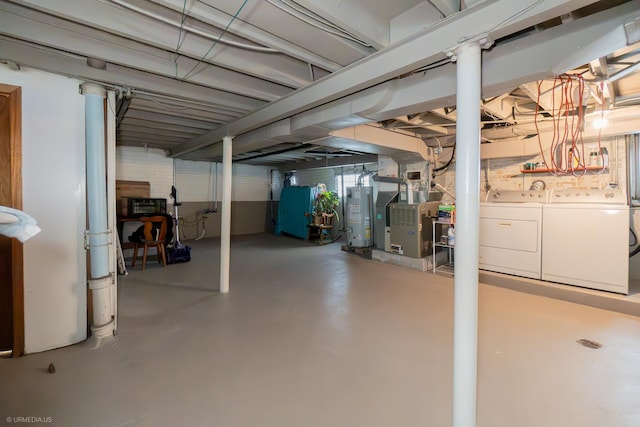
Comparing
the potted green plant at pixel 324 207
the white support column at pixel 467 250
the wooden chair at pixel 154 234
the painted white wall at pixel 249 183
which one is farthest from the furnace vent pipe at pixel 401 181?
the painted white wall at pixel 249 183

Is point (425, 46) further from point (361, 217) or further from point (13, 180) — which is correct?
point (361, 217)

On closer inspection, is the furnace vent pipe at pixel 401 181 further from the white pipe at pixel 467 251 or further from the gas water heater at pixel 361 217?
the white pipe at pixel 467 251

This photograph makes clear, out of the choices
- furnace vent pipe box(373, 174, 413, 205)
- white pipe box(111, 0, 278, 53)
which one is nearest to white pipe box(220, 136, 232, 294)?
white pipe box(111, 0, 278, 53)

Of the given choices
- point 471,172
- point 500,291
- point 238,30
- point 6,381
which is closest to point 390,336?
point 471,172

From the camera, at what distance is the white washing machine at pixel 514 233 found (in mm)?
3842

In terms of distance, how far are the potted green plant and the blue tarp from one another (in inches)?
8.1

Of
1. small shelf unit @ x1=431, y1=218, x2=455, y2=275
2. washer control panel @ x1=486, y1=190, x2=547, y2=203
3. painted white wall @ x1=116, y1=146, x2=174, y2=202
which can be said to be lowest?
small shelf unit @ x1=431, y1=218, x2=455, y2=275

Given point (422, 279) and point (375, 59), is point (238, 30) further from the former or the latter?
point (422, 279)

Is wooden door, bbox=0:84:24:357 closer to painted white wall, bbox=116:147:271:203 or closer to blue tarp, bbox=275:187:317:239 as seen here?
painted white wall, bbox=116:147:271:203

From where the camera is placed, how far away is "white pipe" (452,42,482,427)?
4.83ft

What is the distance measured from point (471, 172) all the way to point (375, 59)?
1071 mm

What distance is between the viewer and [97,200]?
8.10 ft

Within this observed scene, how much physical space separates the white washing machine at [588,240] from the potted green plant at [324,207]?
190 inches

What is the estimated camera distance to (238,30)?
1825 millimetres
